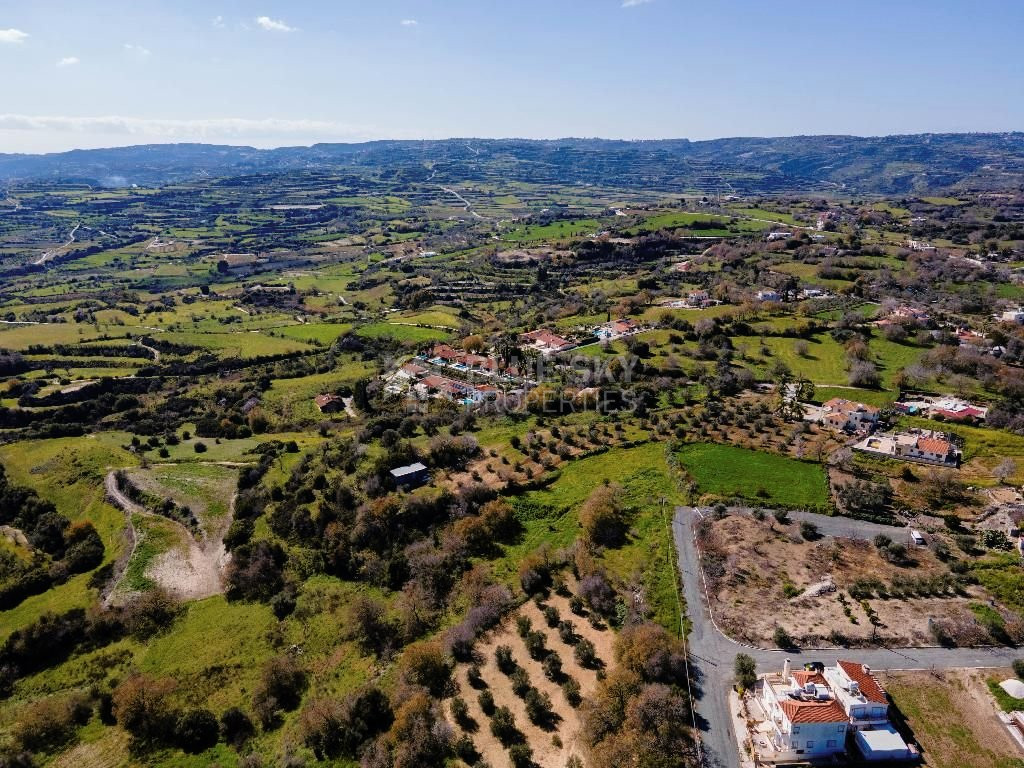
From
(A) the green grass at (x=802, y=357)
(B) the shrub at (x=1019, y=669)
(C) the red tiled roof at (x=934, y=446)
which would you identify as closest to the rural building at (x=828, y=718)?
(B) the shrub at (x=1019, y=669)

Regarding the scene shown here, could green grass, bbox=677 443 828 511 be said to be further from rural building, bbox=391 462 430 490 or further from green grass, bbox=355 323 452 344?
green grass, bbox=355 323 452 344

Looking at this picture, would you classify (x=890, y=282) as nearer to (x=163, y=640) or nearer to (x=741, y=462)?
(x=741, y=462)

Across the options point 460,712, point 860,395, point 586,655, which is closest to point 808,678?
point 586,655

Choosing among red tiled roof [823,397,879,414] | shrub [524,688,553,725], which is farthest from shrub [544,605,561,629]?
red tiled roof [823,397,879,414]

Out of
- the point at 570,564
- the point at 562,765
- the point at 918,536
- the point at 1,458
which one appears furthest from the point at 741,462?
the point at 1,458

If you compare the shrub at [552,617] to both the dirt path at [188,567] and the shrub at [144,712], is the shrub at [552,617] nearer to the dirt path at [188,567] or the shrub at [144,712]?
the shrub at [144,712]

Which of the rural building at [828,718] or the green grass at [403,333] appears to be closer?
the rural building at [828,718]
